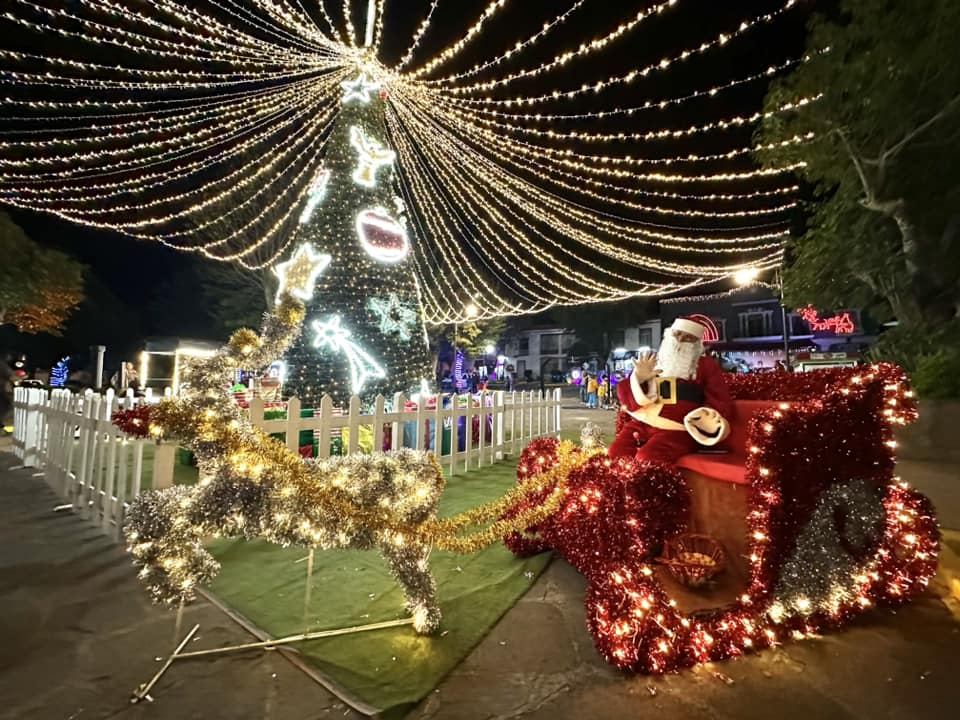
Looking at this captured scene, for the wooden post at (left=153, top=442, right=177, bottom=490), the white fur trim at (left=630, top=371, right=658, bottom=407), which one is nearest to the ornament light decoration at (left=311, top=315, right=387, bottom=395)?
the wooden post at (left=153, top=442, right=177, bottom=490)

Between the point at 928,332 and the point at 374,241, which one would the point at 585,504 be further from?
the point at 928,332

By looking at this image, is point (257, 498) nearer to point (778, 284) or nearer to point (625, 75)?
point (625, 75)

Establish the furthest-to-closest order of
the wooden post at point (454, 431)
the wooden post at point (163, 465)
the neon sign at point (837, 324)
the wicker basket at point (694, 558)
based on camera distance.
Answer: the neon sign at point (837, 324)
the wooden post at point (454, 431)
the wooden post at point (163, 465)
the wicker basket at point (694, 558)

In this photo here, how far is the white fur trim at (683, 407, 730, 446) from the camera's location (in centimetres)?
318

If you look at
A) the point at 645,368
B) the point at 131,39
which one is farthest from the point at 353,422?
the point at 131,39

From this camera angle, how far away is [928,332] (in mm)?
7312

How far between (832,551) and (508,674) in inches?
74.8

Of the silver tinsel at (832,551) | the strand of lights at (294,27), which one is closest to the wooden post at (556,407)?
the silver tinsel at (832,551)

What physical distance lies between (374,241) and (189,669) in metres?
5.83

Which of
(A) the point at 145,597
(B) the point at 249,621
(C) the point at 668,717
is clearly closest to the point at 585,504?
(C) the point at 668,717

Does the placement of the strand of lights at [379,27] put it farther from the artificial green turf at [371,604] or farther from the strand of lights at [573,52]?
the artificial green turf at [371,604]

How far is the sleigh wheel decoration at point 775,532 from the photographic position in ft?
7.72

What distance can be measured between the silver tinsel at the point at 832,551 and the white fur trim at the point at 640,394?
3.74 feet

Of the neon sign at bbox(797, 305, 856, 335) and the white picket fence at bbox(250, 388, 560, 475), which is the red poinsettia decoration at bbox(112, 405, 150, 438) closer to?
the white picket fence at bbox(250, 388, 560, 475)
